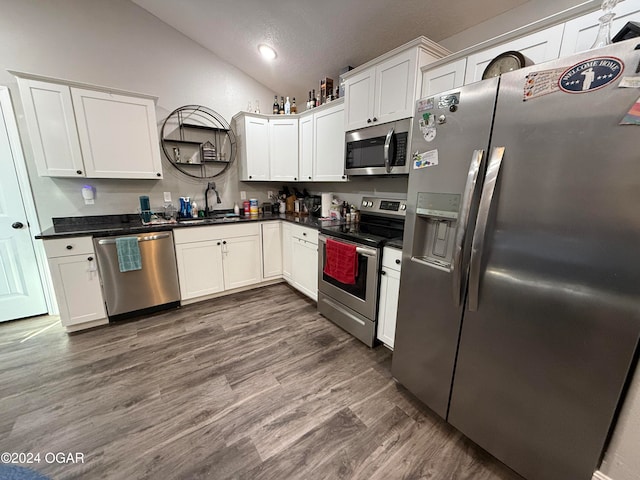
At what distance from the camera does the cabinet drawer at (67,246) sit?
7.15 ft

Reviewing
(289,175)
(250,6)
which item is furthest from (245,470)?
(250,6)

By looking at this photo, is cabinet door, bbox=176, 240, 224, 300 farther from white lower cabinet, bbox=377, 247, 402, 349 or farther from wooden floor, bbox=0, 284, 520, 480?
white lower cabinet, bbox=377, 247, 402, 349

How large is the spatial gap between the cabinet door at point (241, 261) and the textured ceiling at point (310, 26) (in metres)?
2.14

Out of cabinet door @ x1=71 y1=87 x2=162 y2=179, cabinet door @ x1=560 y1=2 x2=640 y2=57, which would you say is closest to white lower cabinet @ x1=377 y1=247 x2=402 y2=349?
cabinet door @ x1=560 y1=2 x2=640 y2=57

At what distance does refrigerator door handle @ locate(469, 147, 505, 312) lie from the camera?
1.12 metres

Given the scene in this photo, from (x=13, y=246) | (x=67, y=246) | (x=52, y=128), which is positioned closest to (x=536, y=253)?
(x=67, y=246)

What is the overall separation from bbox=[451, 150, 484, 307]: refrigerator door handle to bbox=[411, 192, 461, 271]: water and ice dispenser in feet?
0.30

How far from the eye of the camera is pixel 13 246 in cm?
255

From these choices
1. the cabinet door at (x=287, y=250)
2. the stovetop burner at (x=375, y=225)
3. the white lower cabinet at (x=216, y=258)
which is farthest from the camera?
the cabinet door at (x=287, y=250)

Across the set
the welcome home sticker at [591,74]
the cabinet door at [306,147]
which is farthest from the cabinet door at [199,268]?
the welcome home sticker at [591,74]

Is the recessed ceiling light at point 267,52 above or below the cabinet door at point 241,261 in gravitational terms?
above

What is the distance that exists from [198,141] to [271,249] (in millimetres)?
1675

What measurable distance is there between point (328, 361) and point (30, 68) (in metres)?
3.85

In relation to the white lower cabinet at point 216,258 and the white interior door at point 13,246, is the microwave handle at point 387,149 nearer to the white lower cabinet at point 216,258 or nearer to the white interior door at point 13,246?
the white lower cabinet at point 216,258
